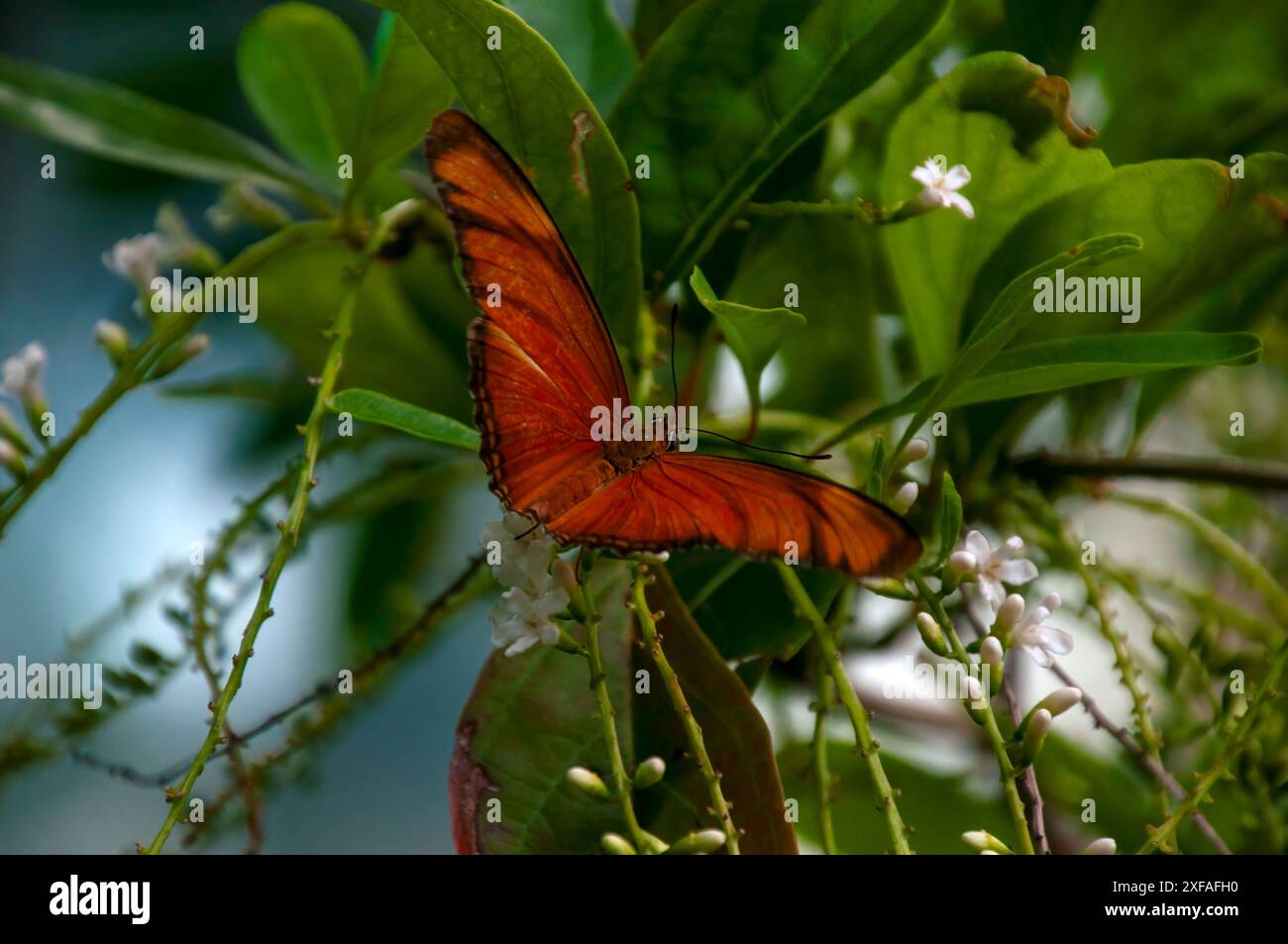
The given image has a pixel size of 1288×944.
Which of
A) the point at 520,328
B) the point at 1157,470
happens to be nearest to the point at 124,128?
the point at 520,328

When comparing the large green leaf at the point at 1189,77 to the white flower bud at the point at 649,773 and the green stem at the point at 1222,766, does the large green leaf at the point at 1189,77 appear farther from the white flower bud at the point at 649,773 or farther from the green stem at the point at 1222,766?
the white flower bud at the point at 649,773

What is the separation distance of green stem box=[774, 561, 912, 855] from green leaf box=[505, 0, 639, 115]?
13.8 inches

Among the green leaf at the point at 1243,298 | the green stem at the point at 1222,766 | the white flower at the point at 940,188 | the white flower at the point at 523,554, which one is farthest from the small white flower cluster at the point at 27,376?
the green leaf at the point at 1243,298

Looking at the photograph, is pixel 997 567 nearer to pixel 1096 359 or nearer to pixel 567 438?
pixel 1096 359

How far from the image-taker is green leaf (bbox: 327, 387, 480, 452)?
530mm

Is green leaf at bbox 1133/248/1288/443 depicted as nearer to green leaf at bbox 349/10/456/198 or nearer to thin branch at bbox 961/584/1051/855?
thin branch at bbox 961/584/1051/855

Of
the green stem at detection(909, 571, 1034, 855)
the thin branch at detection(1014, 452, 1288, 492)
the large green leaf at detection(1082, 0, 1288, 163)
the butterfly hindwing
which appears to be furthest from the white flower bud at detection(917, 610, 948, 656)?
the large green leaf at detection(1082, 0, 1288, 163)

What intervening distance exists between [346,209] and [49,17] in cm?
103

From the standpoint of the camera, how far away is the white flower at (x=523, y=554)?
0.56 meters

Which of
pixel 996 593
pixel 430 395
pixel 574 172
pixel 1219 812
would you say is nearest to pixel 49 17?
pixel 430 395

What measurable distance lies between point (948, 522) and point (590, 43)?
0.41 metres

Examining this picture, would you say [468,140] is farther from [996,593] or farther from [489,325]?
[996,593]

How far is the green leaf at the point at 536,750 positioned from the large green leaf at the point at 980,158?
308mm

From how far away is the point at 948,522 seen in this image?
0.56 metres
